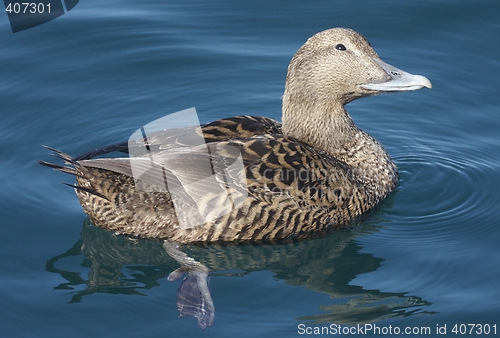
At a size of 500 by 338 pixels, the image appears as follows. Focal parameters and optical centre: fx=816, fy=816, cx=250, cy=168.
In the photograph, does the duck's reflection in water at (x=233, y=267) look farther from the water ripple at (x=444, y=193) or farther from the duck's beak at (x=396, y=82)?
the duck's beak at (x=396, y=82)

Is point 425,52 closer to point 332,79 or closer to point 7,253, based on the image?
point 332,79

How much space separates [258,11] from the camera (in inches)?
412

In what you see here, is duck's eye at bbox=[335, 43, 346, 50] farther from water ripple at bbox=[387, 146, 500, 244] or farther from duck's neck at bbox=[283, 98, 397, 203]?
water ripple at bbox=[387, 146, 500, 244]

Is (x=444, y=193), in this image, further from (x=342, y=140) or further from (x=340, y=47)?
(x=340, y=47)

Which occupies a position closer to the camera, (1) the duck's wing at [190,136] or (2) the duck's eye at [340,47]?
(1) the duck's wing at [190,136]

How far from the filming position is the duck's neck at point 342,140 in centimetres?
696

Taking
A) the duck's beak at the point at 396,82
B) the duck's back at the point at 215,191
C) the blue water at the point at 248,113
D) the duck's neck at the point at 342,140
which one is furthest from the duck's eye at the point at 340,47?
the blue water at the point at 248,113

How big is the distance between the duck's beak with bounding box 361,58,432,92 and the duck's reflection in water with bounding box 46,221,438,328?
1.18 metres

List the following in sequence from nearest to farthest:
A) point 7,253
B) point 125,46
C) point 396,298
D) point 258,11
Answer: point 396,298 → point 7,253 → point 125,46 → point 258,11

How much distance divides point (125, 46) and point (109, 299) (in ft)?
14.9

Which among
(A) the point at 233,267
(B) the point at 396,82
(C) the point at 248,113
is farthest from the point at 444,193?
(C) the point at 248,113

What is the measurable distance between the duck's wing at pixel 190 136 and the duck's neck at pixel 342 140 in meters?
0.27

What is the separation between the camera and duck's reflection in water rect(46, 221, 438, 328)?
5859mm

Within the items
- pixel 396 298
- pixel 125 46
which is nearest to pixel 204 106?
pixel 125 46
